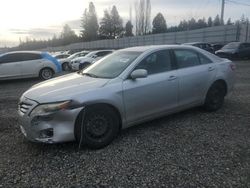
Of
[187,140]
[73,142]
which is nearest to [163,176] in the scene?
[187,140]

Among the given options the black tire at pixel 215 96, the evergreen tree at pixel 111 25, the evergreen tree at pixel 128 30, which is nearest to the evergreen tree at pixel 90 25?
the evergreen tree at pixel 111 25

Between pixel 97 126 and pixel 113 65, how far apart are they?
4.45 feet

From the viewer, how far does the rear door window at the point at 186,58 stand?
18.9 feet

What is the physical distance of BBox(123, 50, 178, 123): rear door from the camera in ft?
15.9

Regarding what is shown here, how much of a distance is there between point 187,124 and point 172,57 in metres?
1.33

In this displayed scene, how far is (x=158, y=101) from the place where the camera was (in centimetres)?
523

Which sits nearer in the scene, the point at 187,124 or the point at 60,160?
the point at 60,160

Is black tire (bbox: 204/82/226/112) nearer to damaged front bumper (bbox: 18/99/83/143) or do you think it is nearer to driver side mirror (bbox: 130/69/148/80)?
driver side mirror (bbox: 130/69/148/80)

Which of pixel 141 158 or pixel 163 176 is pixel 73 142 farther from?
pixel 163 176

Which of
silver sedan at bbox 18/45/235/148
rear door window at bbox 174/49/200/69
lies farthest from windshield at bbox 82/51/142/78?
rear door window at bbox 174/49/200/69

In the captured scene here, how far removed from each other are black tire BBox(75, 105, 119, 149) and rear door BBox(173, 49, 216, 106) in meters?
1.63

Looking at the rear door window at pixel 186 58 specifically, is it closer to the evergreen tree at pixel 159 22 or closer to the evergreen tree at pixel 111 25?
the evergreen tree at pixel 159 22

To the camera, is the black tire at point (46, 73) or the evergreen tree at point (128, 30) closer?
the black tire at point (46, 73)

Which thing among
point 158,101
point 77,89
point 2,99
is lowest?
point 2,99
